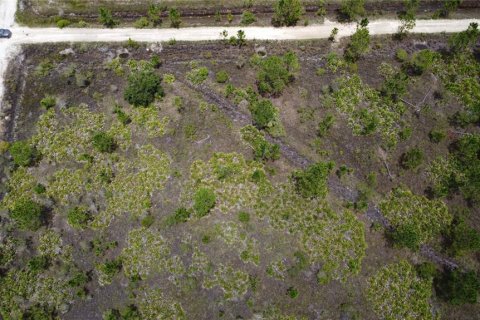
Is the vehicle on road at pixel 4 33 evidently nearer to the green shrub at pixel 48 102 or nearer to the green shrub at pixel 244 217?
the green shrub at pixel 48 102

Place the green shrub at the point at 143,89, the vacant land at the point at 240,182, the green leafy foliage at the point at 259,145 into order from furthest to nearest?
the green shrub at the point at 143,89 → the green leafy foliage at the point at 259,145 → the vacant land at the point at 240,182

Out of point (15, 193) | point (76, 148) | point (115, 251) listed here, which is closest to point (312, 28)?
point (76, 148)

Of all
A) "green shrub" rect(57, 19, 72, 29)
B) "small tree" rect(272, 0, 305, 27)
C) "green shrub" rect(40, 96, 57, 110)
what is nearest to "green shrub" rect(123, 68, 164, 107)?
"green shrub" rect(40, 96, 57, 110)

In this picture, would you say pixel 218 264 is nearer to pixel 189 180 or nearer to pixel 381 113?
pixel 189 180

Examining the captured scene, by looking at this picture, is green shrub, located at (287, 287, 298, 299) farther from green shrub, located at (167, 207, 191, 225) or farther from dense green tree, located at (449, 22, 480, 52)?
dense green tree, located at (449, 22, 480, 52)

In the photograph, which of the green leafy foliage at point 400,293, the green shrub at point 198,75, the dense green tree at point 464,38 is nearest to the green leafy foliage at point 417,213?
the green leafy foliage at point 400,293

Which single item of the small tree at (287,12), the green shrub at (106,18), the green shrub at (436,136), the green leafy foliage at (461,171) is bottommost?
the green leafy foliage at (461,171)
